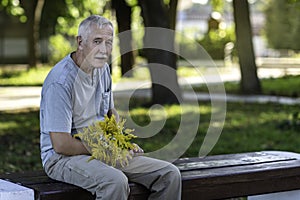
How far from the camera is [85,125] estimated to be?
446cm

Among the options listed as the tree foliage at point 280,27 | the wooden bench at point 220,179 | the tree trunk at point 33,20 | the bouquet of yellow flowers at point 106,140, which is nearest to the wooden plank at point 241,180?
the wooden bench at point 220,179

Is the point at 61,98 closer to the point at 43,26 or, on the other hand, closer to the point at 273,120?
the point at 273,120

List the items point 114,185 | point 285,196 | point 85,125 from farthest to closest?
point 285,196 → point 85,125 → point 114,185

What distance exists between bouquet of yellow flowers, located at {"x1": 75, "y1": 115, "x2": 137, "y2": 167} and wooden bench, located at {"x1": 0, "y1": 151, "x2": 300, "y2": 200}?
21 cm

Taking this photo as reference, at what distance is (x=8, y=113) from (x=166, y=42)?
3769 mm

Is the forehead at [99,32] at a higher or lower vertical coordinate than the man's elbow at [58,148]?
higher

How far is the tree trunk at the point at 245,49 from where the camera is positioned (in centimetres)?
1847

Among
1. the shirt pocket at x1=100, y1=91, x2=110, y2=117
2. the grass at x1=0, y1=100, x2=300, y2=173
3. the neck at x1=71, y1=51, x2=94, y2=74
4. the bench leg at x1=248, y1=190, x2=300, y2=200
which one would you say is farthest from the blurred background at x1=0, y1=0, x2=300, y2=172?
the bench leg at x1=248, y1=190, x2=300, y2=200

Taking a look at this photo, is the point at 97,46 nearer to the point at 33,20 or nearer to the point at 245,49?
the point at 245,49

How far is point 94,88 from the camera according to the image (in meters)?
4.50

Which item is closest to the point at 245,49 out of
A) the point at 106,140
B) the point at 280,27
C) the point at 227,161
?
the point at 227,161

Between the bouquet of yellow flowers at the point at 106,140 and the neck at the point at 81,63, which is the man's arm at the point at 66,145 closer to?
the bouquet of yellow flowers at the point at 106,140

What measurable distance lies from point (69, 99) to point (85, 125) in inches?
10.0

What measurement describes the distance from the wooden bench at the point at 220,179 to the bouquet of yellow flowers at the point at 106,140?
0.21 metres
